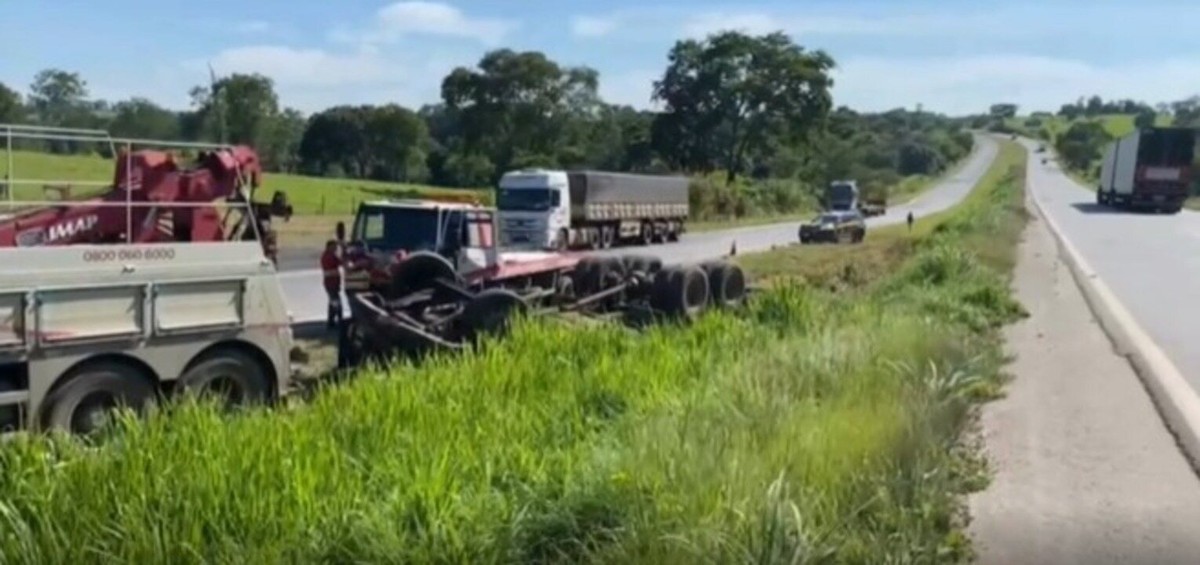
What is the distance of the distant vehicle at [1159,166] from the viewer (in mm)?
55719

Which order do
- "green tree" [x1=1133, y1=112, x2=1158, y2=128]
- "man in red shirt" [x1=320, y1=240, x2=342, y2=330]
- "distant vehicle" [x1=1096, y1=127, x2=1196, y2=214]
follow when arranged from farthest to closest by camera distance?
"green tree" [x1=1133, y1=112, x2=1158, y2=128]
"distant vehicle" [x1=1096, y1=127, x2=1196, y2=214]
"man in red shirt" [x1=320, y1=240, x2=342, y2=330]

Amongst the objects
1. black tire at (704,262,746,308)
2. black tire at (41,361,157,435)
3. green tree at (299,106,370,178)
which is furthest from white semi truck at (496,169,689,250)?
green tree at (299,106,370,178)

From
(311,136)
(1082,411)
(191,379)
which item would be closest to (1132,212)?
(1082,411)

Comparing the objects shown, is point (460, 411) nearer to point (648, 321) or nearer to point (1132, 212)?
point (648, 321)

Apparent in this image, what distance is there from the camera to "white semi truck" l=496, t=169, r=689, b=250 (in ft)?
125

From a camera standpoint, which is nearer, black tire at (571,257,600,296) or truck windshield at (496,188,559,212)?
black tire at (571,257,600,296)

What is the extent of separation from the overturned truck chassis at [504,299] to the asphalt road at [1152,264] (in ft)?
19.8

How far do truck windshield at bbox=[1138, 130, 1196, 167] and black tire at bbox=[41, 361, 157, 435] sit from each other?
55376 millimetres

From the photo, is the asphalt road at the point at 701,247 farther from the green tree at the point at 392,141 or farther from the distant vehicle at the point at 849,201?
the green tree at the point at 392,141

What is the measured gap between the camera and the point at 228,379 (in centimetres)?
1028

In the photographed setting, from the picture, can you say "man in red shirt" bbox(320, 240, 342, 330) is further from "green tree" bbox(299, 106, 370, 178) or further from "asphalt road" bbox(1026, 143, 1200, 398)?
"green tree" bbox(299, 106, 370, 178)

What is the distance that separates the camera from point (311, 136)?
9556cm

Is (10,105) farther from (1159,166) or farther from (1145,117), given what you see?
(1145,117)

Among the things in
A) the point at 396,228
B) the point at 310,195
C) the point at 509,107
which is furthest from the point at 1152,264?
the point at 509,107
